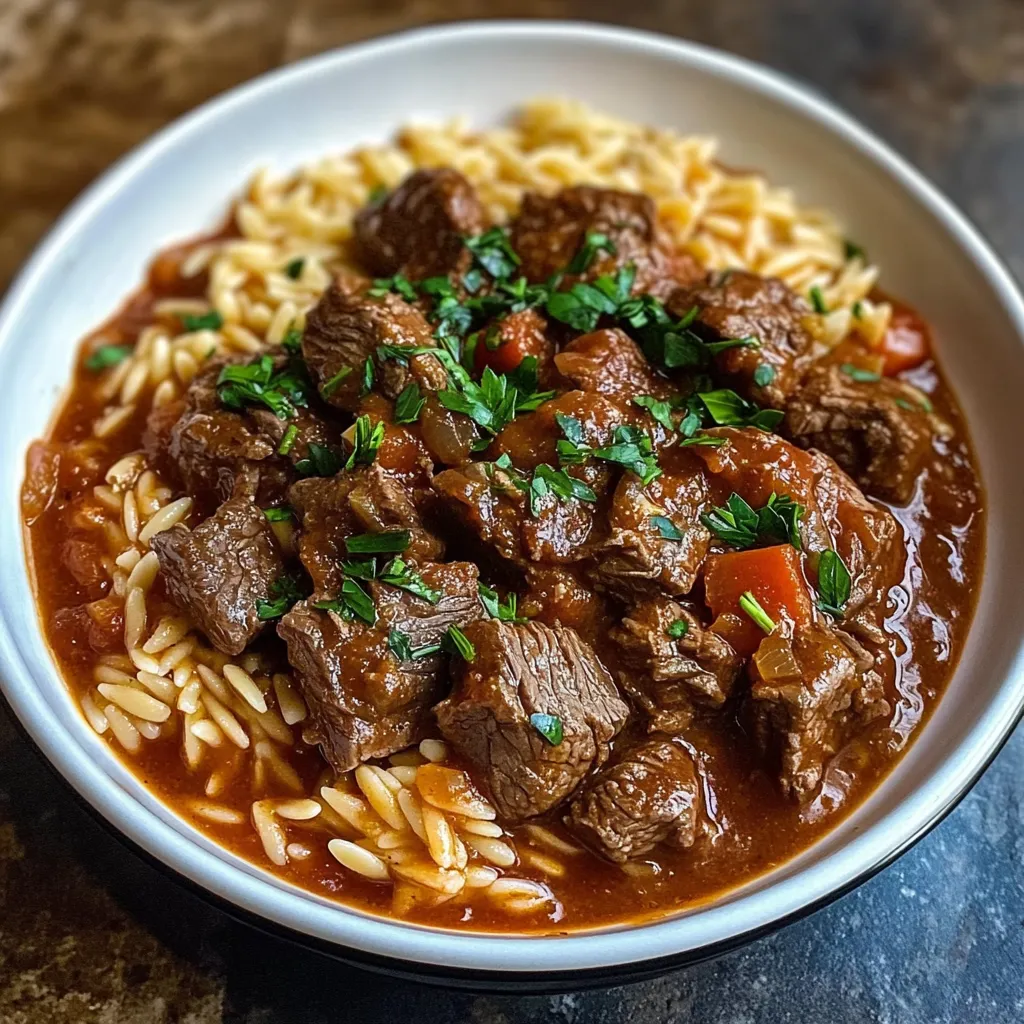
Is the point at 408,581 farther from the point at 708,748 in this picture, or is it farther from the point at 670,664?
the point at 708,748

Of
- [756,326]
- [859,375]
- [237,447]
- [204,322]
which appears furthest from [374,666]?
[859,375]

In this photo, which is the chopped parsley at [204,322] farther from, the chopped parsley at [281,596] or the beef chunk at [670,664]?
the beef chunk at [670,664]

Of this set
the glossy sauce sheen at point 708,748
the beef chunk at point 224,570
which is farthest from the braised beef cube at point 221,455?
the glossy sauce sheen at point 708,748

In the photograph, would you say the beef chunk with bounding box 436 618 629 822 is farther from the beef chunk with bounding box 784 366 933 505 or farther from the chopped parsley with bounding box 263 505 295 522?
the beef chunk with bounding box 784 366 933 505

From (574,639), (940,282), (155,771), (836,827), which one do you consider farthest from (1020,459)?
(155,771)

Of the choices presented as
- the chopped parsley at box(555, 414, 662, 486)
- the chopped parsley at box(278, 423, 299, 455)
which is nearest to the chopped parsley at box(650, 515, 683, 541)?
the chopped parsley at box(555, 414, 662, 486)

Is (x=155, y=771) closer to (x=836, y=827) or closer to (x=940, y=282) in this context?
(x=836, y=827)
